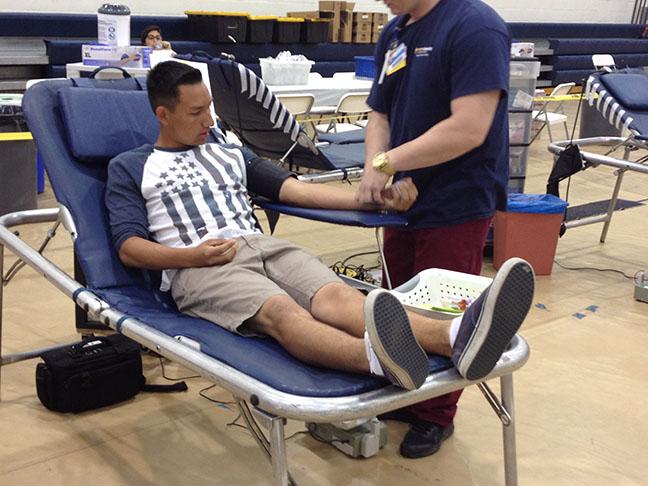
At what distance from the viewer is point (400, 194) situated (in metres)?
2.26

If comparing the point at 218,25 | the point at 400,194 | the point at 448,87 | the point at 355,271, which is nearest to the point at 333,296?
the point at 400,194

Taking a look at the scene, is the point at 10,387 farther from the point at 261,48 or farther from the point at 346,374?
the point at 261,48

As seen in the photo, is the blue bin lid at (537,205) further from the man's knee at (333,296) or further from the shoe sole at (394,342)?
the shoe sole at (394,342)

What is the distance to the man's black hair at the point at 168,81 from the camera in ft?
7.47

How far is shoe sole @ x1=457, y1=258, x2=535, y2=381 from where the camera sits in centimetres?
161

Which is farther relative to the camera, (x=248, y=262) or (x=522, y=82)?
(x=522, y=82)

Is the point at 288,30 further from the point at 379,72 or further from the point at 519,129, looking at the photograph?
the point at 379,72

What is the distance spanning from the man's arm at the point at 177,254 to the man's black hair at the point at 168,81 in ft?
1.26

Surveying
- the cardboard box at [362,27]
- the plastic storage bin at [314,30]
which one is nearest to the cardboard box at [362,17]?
the cardboard box at [362,27]

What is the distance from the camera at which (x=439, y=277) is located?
2000 millimetres

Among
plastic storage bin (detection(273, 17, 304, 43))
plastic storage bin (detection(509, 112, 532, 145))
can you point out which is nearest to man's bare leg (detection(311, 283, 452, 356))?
plastic storage bin (detection(509, 112, 532, 145))

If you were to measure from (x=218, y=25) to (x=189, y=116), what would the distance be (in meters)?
5.46

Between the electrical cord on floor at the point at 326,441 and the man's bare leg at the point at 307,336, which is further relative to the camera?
the electrical cord on floor at the point at 326,441

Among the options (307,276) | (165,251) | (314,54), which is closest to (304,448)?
(307,276)
